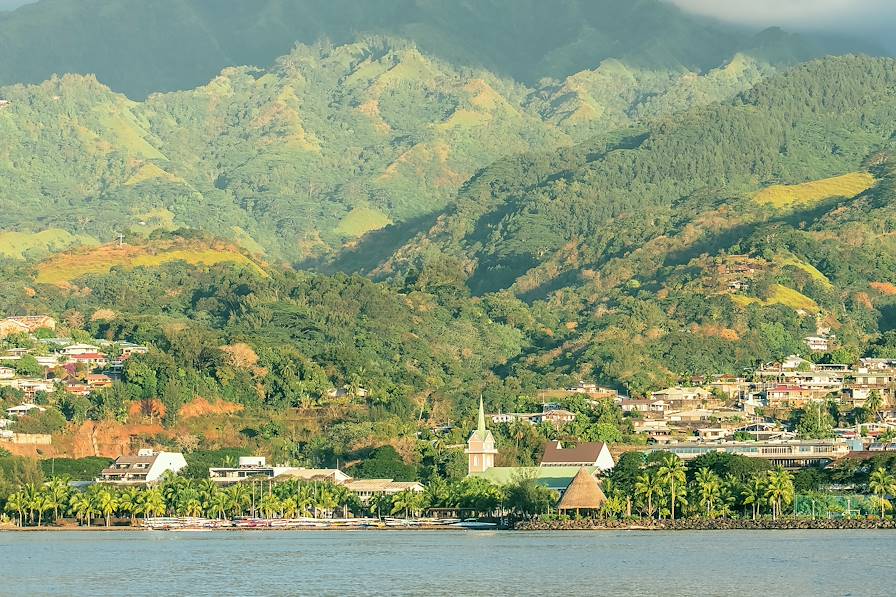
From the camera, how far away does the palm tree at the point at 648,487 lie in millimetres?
149000

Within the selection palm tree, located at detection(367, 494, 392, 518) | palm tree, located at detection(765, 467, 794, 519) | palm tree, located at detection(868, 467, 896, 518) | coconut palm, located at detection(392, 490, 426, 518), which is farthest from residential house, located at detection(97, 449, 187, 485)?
palm tree, located at detection(868, 467, 896, 518)

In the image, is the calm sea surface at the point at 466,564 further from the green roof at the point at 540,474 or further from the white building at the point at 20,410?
the white building at the point at 20,410

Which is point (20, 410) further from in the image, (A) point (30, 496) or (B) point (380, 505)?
(B) point (380, 505)

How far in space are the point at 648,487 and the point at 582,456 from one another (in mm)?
27891

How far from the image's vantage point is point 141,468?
182000mm

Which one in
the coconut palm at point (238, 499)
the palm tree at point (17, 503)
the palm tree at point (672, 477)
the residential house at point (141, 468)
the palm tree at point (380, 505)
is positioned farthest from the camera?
the residential house at point (141, 468)

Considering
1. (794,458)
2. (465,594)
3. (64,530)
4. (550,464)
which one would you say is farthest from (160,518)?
(465,594)

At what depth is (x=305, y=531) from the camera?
16012cm

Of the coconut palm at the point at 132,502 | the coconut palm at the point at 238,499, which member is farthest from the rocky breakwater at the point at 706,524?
the coconut palm at the point at 132,502

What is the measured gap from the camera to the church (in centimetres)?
16750

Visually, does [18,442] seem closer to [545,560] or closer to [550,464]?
[550,464]

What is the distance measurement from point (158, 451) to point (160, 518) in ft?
84.4

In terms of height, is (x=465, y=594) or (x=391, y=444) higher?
(x=391, y=444)

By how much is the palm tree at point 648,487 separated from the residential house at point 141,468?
45.9 meters
